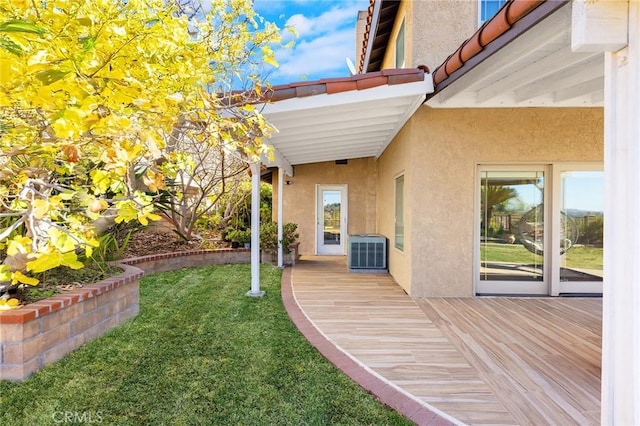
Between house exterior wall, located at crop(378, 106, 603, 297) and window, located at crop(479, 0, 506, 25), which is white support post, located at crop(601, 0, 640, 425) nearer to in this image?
house exterior wall, located at crop(378, 106, 603, 297)

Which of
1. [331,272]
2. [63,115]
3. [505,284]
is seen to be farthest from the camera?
[331,272]

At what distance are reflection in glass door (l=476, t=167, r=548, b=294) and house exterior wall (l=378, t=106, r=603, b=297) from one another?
29cm

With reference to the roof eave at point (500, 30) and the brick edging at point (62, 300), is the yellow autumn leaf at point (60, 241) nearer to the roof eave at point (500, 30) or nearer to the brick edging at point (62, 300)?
the brick edging at point (62, 300)

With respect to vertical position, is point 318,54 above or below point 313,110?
above

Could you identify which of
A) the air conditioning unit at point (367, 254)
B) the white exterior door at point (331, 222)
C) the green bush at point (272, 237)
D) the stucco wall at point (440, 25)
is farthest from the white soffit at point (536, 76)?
the white exterior door at point (331, 222)

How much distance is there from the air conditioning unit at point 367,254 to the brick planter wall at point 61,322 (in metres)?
5.38

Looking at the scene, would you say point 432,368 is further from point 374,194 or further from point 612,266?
point 374,194

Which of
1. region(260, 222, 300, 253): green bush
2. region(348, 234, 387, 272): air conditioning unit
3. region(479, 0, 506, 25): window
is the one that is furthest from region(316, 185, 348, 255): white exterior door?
region(479, 0, 506, 25): window

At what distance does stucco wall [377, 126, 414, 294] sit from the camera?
6.61m

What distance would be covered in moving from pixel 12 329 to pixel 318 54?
→ 35.7 feet

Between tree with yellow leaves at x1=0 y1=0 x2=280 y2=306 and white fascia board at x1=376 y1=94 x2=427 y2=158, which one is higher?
white fascia board at x1=376 y1=94 x2=427 y2=158

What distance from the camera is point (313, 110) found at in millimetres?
5434

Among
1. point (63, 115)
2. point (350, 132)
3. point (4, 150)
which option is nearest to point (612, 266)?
point (63, 115)

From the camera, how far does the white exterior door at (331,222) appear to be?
40.7 feet
